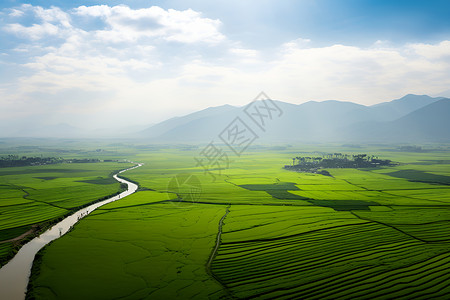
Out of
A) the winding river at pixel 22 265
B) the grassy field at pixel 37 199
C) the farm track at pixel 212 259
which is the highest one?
the grassy field at pixel 37 199

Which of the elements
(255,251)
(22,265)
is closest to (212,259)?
(255,251)

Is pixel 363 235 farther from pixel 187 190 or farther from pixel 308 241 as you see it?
pixel 187 190

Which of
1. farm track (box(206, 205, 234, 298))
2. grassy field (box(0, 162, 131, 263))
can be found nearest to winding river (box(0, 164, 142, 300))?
grassy field (box(0, 162, 131, 263))

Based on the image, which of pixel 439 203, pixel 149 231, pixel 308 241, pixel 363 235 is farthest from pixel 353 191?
pixel 149 231

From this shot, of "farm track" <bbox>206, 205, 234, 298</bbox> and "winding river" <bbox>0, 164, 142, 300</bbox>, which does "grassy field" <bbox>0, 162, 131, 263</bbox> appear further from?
"farm track" <bbox>206, 205, 234, 298</bbox>

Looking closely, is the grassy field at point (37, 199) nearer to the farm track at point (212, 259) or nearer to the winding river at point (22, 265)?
the winding river at point (22, 265)

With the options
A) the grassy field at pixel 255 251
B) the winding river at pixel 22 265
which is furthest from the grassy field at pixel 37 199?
the grassy field at pixel 255 251
